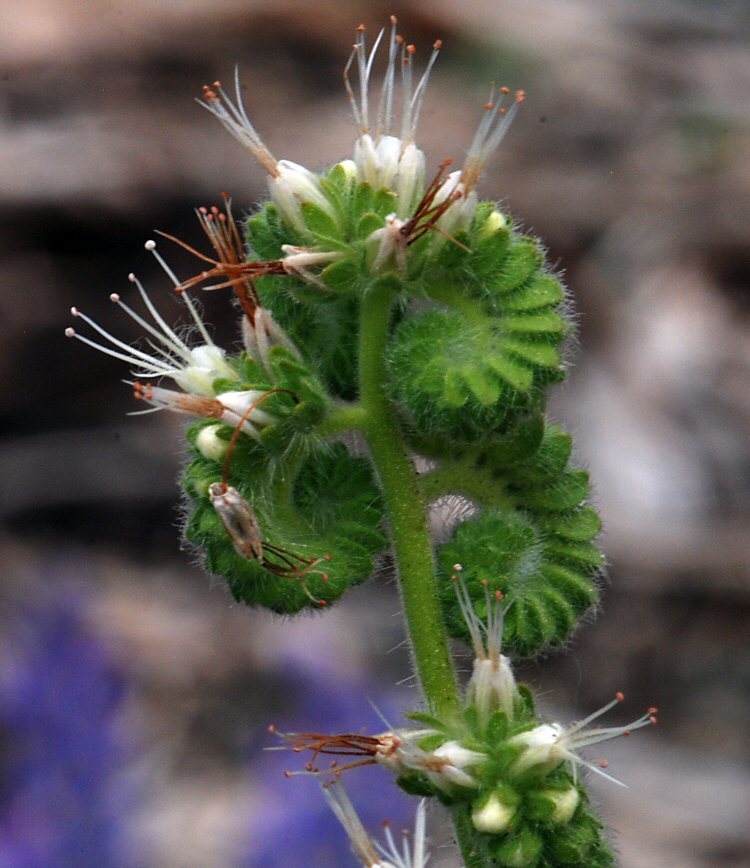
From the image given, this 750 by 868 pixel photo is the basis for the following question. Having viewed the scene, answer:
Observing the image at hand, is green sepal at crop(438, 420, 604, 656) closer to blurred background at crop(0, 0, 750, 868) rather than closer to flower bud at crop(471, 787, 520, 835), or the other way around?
flower bud at crop(471, 787, 520, 835)

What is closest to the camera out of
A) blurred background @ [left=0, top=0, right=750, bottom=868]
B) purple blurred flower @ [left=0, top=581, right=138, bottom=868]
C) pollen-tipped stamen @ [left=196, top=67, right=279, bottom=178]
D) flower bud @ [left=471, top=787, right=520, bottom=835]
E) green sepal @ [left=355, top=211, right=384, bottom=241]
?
flower bud @ [left=471, top=787, right=520, bottom=835]

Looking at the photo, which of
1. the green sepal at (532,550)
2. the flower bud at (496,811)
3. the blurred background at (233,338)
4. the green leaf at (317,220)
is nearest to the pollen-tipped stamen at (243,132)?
the green leaf at (317,220)

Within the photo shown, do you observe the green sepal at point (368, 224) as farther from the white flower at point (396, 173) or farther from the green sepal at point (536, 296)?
the green sepal at point (536, 296)

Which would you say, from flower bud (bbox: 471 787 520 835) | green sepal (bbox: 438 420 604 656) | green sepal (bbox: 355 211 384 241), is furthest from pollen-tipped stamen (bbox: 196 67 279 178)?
flower bud (bbox: 471 787 520 835)

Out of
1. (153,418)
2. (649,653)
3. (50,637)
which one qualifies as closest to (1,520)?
(153,418)

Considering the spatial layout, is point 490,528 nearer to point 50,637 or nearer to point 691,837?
point 50,637

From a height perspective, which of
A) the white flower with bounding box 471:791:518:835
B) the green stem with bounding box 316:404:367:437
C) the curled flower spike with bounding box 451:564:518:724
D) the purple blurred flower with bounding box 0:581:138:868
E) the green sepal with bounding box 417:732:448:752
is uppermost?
the green stem with bounding box 316:404:367:437

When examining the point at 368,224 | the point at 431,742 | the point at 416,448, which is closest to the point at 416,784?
the point at 431,742
